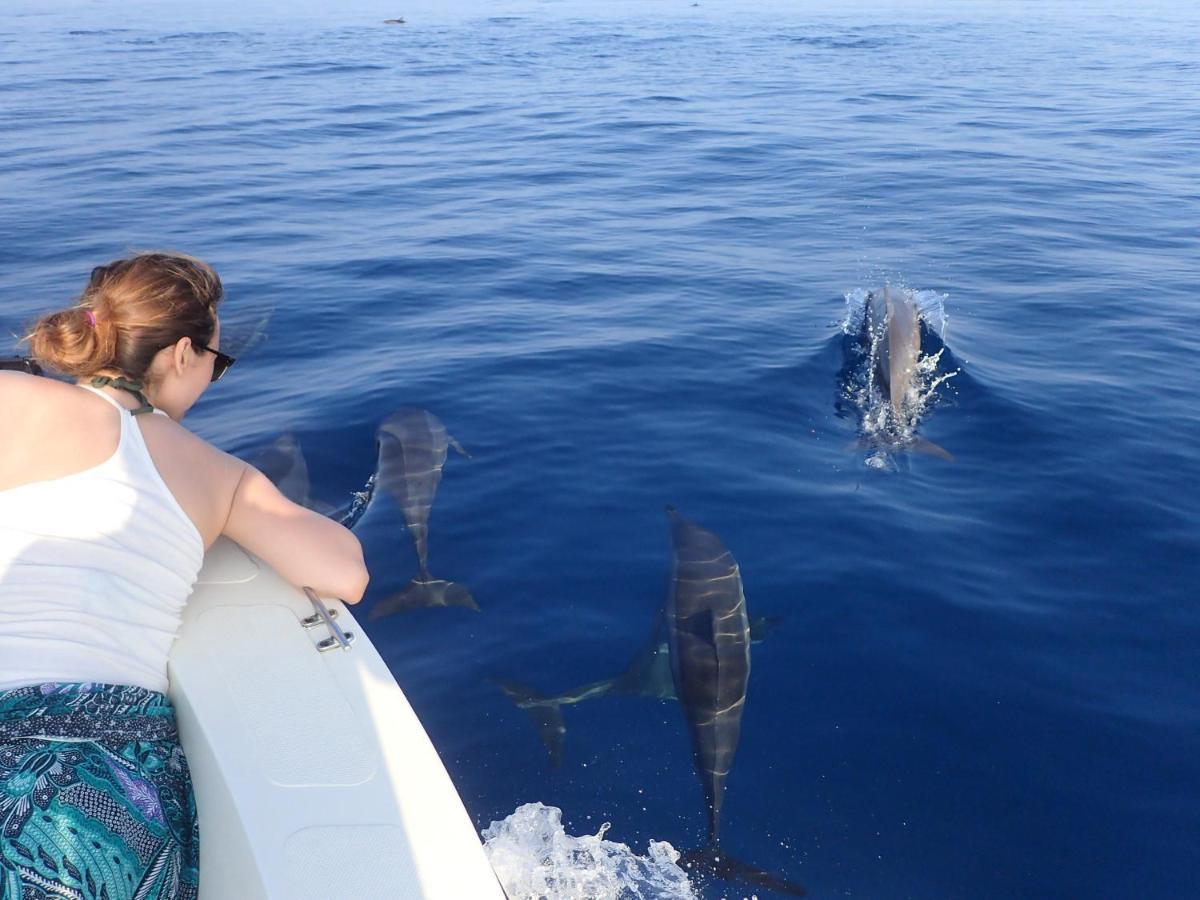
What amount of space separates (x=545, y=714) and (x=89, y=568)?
2.83 m

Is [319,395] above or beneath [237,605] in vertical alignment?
beneath

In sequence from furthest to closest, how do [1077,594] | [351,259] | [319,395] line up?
[351,259]
[319,395]
[1077,594]

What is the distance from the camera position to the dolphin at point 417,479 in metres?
6.34

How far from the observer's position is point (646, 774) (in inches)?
199

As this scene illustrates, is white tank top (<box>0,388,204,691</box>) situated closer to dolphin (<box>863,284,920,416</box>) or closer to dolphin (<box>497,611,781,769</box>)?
dolphin (<box>497,611,781,769</box>)

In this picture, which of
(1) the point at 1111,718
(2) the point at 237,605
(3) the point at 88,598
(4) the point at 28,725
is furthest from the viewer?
(1) the point at 1111,718

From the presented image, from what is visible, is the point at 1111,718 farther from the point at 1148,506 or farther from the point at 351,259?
the point at 351,259

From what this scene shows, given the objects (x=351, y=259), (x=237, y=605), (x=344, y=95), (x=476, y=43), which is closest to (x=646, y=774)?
(x=237, y=605)

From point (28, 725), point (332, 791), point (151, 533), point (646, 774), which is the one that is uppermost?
point (151, 533)

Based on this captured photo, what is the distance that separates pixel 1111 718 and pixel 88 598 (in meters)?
4.82

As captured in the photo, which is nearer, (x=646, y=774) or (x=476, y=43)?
(x=646, y=774)

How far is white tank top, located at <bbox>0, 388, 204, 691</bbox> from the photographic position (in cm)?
293

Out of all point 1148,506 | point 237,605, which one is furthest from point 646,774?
point 1148,506

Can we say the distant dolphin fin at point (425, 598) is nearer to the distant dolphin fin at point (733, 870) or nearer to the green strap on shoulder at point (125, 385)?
the distant dolphin fin at point (733, 870)
